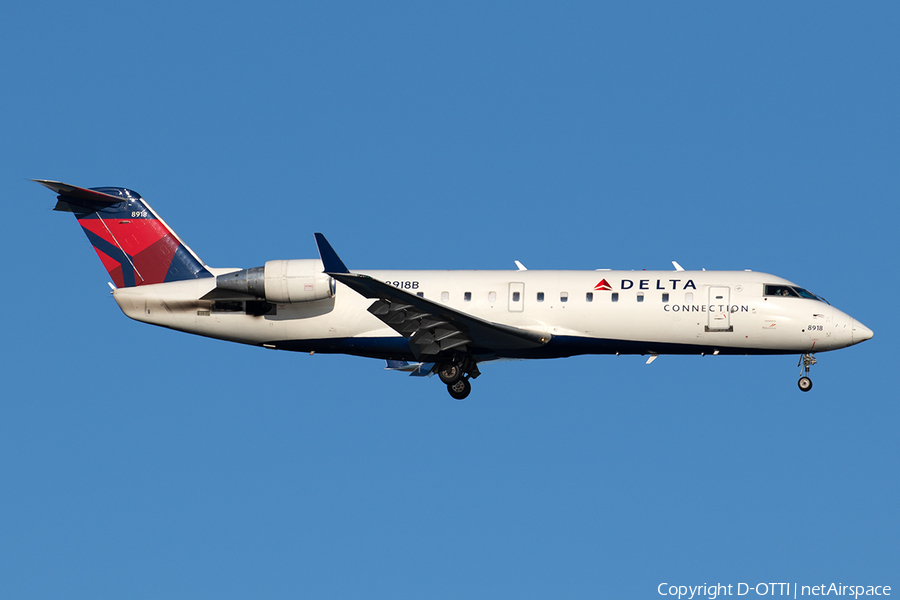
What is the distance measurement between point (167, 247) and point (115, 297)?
1.95 m

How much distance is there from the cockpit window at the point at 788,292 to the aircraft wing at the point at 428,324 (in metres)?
6.03

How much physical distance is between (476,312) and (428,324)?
1.59 metres

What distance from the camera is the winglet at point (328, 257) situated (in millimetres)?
23078

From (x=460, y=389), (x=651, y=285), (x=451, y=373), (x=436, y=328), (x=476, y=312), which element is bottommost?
(x=460, y=389)

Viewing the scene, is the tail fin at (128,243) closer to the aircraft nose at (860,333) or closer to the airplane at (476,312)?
the airplane at (476,312)

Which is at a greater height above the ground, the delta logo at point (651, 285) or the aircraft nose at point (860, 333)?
the delta logo at point (651, 285)

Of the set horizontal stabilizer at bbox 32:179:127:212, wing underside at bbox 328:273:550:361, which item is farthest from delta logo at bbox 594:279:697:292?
horizontal stabilizer at bbox 32:179:127:212

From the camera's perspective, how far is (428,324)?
25672 millimetres

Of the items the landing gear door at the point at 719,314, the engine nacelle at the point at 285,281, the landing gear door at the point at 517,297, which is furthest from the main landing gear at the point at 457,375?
the landing gear door at the point at 719,314

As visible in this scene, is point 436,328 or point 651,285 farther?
point 651,285

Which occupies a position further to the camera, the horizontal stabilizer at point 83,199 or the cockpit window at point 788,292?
the horizontal stabilizer at point 83,199

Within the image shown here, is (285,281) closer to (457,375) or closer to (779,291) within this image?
(457,375)

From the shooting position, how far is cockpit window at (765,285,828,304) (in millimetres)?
26422

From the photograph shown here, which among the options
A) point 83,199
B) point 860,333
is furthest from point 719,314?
point 83,199
